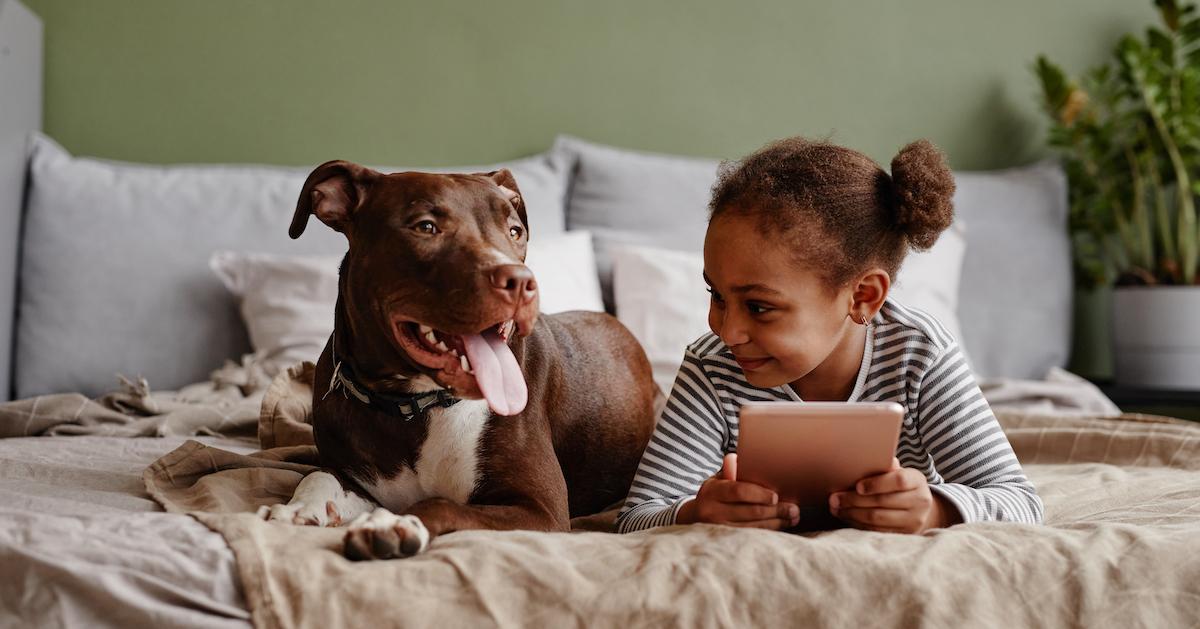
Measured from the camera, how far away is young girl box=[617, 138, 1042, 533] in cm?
157

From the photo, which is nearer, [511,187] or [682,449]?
[682,449]

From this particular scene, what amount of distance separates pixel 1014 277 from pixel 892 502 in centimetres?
254

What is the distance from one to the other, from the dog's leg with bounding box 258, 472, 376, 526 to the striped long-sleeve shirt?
412 mm

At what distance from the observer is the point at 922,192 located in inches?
62.4

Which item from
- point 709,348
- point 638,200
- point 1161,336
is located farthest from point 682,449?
point 1161,336

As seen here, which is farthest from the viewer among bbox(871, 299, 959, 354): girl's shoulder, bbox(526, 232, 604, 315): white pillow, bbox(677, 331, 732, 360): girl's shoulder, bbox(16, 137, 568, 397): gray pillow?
bbox(16, 137, 568, 397): gray pillow

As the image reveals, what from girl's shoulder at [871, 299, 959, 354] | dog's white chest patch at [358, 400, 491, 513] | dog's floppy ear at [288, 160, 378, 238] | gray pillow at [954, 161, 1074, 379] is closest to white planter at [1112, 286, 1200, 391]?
gray pillow at [954, 161, 1074, 379]

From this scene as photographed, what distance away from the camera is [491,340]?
1.52m

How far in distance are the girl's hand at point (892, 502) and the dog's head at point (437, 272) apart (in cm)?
48

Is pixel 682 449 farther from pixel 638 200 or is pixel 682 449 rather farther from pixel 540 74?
pixel 540 74

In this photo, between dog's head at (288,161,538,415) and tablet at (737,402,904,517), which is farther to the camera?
dog's head at (288,161,538,415)

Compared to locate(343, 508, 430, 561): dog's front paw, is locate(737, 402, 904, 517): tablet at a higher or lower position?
higher

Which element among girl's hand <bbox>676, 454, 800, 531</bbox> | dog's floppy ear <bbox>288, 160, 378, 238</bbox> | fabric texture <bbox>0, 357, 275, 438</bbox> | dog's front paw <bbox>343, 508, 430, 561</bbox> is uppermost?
dog's floppy ear <bbox>288, 160, 378, 238</bbox>

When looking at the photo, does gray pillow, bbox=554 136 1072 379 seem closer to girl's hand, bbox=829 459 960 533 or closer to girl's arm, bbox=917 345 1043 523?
girl's arm, bbox=917 345 1043 523
